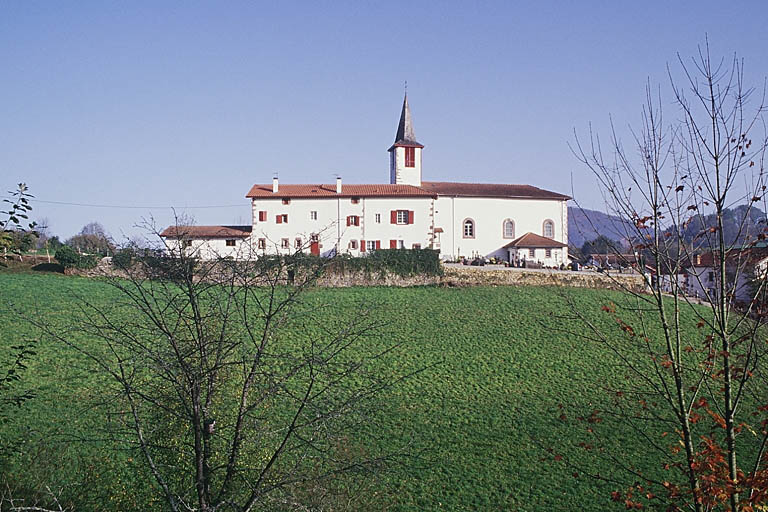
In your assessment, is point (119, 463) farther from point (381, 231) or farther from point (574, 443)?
point (381, 231)

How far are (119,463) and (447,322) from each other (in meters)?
14.6

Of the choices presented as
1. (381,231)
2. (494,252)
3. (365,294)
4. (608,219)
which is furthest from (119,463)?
(494,252)

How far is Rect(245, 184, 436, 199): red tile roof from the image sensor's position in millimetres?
40531

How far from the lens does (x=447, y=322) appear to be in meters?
24.3

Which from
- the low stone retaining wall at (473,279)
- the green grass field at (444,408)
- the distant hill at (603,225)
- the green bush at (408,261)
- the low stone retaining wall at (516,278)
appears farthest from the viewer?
the low stone retaining wall at (516,278)

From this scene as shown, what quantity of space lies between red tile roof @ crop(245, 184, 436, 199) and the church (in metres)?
0.07

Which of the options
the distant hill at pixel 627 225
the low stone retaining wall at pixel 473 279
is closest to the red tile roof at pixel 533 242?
the low stone retaining wall at pixel 473 279

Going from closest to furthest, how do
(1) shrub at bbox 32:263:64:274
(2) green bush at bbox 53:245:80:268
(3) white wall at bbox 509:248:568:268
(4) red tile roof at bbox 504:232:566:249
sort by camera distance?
(2) green bush at bbox 53:245:80:268 < (1) shrub at bbox 32:263:64:274 < (3) white wall at bbox 509:248:568:268 < (4) red tile roof at bbox 504:232:566:249

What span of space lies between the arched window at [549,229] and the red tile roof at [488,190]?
190cm

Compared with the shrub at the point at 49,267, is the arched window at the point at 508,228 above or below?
above

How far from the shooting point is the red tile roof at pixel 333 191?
133 feet

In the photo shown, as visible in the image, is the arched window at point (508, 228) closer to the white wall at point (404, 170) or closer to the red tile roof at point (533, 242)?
the red tile roof at point (533, 242)

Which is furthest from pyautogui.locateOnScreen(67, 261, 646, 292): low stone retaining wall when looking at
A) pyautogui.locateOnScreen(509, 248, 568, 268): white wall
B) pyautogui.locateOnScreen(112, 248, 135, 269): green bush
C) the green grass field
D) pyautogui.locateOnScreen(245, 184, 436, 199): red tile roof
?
pyautogui.locateOnScreen(112, 248, 135, 269): green bush

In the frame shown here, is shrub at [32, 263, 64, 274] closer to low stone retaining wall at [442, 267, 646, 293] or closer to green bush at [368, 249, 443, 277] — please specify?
green bush at [368, 249, 443, 277]
